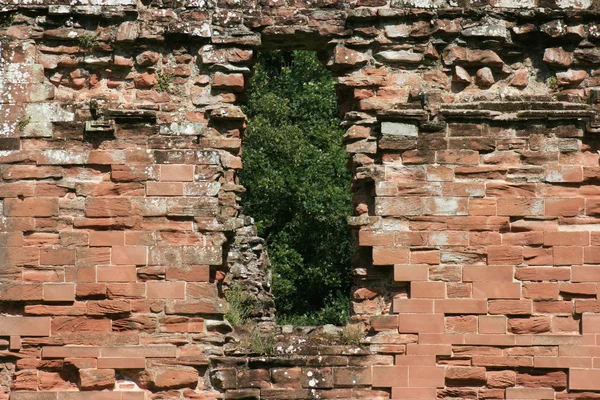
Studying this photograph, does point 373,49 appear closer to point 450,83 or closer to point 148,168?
point 450,83

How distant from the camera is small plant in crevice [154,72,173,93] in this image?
30.8 feet

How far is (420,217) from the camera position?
9148mm

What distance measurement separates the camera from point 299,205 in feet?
68.2

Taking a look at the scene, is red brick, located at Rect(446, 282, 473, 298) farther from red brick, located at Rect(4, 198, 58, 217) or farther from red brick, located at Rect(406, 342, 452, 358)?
red brick, located at Rect(4, 198, 58, 217)

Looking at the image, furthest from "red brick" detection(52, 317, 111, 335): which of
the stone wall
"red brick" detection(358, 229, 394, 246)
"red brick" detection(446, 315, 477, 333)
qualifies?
"red brick" detection(446, 315, 477, 333)

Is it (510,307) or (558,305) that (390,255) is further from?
(558,305)

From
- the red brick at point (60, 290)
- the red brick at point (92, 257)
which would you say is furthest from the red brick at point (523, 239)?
the red brick at point (60, 290)

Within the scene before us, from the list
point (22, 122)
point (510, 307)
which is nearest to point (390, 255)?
point (510, 307)

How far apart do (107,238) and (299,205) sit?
11.8m

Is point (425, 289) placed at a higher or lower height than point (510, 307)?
higher

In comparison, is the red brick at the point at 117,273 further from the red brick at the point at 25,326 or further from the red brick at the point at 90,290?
the red brick at the point at 25,326

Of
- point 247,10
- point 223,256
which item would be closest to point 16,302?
point 223,256

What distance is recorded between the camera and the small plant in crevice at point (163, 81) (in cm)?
938

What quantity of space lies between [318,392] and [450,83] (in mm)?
2853
